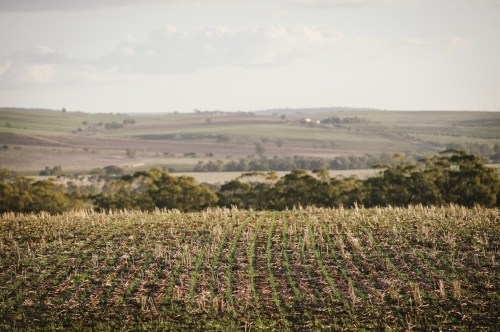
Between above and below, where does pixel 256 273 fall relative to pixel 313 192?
above

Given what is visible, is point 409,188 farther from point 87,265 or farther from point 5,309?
point 5,309

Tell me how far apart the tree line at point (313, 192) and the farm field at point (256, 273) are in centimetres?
3178

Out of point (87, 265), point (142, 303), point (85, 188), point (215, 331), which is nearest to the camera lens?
point (215, 331)

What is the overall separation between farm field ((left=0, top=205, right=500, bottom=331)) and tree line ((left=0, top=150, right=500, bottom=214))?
31.8 m

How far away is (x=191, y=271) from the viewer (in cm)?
2945

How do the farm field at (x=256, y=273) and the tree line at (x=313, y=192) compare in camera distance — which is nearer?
the farm field at (x=256, y=273)

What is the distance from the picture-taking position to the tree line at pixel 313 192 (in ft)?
237

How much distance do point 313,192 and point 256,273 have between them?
51244 mm

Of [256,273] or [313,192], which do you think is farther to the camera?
[313,192]

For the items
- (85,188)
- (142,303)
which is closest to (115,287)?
(142,303)

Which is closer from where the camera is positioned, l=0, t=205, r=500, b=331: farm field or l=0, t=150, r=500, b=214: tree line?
l=0, t=205, r=500, b=331: farm field

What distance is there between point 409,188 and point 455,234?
40.4 m

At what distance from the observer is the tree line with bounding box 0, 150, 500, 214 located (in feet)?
237

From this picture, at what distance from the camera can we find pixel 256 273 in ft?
94.5
